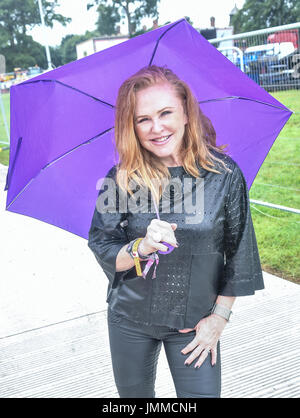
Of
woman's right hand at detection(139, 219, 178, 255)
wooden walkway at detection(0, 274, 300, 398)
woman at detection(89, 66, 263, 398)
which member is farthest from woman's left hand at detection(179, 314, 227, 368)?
wooden walkway at detection(0, 274, 300, 398)

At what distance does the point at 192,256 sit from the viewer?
1771mm

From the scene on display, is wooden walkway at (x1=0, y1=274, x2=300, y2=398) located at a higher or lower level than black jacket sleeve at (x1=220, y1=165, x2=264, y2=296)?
lower

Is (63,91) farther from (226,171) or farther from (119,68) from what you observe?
(226,171)

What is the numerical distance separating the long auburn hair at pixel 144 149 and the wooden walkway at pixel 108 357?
1.61 meters

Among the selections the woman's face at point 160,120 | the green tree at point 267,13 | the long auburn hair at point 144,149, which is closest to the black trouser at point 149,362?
the long auburn hair at point 144,149

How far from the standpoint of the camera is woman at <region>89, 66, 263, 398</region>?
1759 millimetres

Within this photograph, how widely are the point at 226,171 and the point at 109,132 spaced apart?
64 centimetres

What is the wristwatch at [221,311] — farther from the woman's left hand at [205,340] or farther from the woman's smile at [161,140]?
the woman's smile at [161,140]

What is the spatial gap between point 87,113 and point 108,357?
6.03 ft

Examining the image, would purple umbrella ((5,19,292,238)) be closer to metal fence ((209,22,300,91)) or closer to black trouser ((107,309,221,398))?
black trouser ((107,309,221,398))

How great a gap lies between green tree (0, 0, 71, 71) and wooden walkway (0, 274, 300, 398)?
66416mm

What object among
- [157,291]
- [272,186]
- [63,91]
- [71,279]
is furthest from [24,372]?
[272,186]

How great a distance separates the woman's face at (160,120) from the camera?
1.78 m
